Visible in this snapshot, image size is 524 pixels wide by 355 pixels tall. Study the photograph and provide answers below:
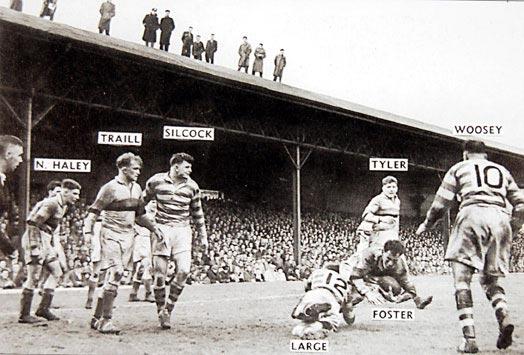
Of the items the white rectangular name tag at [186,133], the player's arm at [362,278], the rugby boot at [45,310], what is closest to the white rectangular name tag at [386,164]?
the player's arm at [362,278]

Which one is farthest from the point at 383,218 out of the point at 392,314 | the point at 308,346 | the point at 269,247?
the point at 269,247

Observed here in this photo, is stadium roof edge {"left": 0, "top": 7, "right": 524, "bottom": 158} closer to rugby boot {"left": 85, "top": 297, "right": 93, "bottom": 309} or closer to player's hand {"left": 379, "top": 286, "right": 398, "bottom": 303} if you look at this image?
player's hand {"left": 379, "top": 286, "right": 398, "bottom": 303}

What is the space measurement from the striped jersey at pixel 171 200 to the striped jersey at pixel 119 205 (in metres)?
0.19

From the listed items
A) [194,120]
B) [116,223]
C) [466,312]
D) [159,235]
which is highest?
[194,120]

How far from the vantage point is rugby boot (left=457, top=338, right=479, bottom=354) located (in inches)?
241

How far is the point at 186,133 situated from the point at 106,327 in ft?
7.50

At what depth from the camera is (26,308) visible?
21.0 feet

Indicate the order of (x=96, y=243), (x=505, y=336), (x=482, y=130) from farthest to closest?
(x=482, y=130)
(x=96, y=243)
(x=505, y=336)

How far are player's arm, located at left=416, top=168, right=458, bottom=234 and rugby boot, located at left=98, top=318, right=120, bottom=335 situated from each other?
10.2ft

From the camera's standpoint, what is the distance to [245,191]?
9227 mm

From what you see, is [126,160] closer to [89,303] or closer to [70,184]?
[70,184]

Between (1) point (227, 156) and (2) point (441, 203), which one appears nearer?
(2) point (441, 203)

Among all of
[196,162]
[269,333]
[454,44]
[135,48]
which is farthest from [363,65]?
[269,333]

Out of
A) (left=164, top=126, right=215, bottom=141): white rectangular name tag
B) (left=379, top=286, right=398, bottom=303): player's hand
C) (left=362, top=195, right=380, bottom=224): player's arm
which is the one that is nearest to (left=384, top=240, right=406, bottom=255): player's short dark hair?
(left=362, top=195, right=380, bottom=224): player's arm
